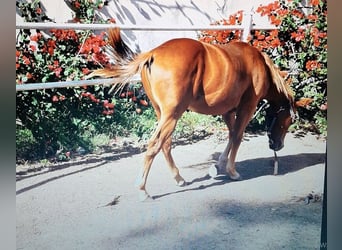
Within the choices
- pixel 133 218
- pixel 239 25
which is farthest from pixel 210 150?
pixel 239 25

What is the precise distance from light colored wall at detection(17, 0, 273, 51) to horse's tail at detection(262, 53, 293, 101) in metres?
0.38

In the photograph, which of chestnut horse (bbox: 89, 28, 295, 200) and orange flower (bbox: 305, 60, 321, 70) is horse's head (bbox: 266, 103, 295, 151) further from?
orange flower (bbox: 305, 60, 321, 70)

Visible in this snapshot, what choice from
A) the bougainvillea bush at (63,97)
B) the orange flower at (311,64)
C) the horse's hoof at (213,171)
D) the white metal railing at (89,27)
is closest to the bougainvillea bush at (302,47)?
the orange flower at (311,64)

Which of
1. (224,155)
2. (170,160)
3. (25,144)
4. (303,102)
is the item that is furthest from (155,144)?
(303,102)

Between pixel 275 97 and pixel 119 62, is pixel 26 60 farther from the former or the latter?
pixel 275 97

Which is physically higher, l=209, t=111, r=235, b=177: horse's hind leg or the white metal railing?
the white metal railing

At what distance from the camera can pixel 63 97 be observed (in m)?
2.28

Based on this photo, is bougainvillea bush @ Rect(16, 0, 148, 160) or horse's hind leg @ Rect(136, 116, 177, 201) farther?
horse's hind leg @ Rect(136, 116, 177, 201)

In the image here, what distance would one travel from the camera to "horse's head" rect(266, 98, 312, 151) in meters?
2.67

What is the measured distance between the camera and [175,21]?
7.99ft

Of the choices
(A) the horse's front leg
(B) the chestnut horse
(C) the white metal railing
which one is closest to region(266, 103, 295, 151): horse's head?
(B) the chestnut horse

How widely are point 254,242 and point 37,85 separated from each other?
57.0 inches
